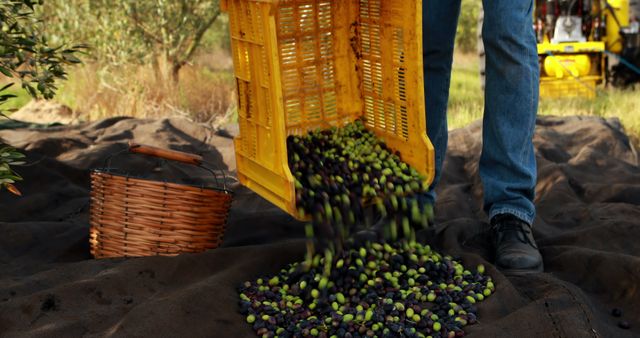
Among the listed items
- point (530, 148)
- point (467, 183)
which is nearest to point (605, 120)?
point (467, 183)

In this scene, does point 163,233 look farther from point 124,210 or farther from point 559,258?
point 559,258

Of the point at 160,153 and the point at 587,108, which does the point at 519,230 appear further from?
the point at 587,108

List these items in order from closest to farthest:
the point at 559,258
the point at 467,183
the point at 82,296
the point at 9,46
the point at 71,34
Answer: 1. the point at 82,296
2. the point at 9,46
3. the point at 559,258
4. the point at 467,183
5. the point at 71,34

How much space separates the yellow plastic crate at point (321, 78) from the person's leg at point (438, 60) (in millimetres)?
223

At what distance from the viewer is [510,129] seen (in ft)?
10.5

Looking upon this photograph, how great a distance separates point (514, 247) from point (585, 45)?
443 cm

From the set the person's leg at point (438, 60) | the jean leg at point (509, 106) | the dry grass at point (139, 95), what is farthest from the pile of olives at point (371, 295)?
the dry grass at point (139, 95)

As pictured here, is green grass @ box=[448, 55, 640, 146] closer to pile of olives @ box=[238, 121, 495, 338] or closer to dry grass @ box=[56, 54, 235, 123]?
dry grass @ box=[56, 54, 235, 123]

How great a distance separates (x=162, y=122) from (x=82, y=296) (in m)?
2.73

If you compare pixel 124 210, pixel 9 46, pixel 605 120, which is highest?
pixel 9 46

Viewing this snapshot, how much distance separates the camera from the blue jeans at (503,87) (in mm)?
3084

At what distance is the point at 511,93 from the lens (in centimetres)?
318

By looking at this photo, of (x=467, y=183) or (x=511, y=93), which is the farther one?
(x=467, y=183)

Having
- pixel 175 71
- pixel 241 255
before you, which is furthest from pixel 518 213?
pixel 175 71
